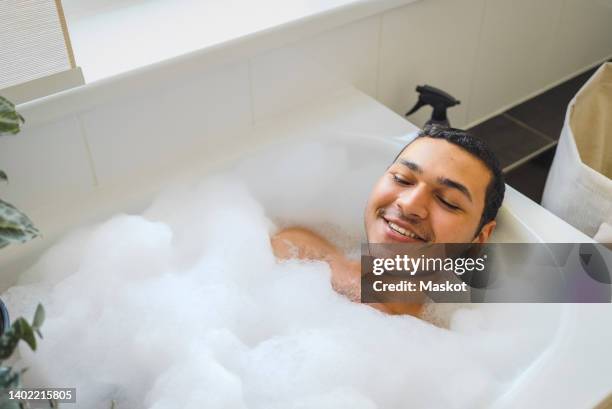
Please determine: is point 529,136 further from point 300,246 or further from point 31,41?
point 31,41

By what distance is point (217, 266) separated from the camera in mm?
1188

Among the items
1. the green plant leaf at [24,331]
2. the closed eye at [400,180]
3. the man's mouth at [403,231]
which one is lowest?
the man's mouth at [403,231]

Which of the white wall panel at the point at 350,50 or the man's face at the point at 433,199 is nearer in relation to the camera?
the man's face at the point at 433,199

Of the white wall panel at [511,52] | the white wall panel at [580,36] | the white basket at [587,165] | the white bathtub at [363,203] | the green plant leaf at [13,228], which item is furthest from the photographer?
the white wall panel at [580,36]

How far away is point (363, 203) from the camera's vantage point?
4.72 feet

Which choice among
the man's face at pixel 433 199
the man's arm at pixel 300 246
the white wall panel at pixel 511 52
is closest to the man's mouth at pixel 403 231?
the man's face at pixel 433 199

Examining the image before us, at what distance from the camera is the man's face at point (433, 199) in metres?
1.12

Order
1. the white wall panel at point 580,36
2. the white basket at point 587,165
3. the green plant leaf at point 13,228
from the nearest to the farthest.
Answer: the green plant leaf at point 13,228 → the white basket at point 587,165 → the white wall panel at point 580,36

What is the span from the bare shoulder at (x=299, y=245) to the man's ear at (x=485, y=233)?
316mm

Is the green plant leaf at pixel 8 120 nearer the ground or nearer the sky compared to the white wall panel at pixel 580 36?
nearer the sky

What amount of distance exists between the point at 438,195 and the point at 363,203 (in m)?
0.32

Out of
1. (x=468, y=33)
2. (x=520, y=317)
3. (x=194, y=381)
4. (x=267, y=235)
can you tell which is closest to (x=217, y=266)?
(x=267, y=235)

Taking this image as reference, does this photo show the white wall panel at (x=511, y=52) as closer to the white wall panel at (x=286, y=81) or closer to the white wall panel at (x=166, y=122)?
the white wall panel at (x=286, y=81)

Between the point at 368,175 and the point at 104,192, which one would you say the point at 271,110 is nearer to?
the point at 368,175
